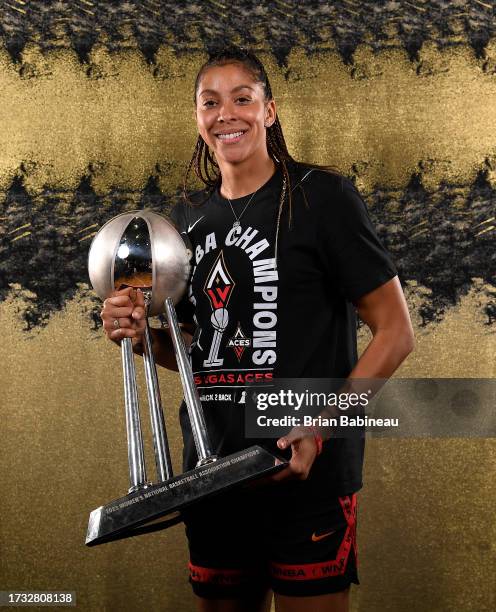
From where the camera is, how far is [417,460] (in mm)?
1949

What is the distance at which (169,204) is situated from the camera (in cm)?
199

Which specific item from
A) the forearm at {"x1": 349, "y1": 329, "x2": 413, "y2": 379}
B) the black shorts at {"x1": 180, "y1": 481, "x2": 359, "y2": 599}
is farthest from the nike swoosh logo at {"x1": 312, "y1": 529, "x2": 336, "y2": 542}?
the forearm at {"x1": 349, "y1": 329, "x2": 413, "y2": 379}

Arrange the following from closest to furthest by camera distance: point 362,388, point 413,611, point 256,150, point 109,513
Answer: point 109,513
point 362,388
point 256,150
point 413,611

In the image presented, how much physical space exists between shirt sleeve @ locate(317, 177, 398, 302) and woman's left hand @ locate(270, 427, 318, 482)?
22 centimetres

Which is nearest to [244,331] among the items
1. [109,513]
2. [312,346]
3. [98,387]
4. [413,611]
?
[312,346]

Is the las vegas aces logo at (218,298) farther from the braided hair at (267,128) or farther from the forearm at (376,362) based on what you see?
the forearm at (376,362)

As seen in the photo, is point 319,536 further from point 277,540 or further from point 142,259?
point 142,259

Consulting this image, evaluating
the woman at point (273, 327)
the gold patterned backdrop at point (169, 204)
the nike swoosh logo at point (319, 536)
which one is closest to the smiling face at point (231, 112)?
A: the woman at point (273, 327)

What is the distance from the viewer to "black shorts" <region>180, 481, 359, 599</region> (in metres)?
1.15

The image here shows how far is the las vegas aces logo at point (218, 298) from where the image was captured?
121 centimetres

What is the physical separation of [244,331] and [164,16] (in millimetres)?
1121

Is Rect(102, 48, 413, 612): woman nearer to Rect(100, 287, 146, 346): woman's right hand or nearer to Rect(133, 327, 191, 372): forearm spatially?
Rect(100, 287, 146, 346): woman's right hand

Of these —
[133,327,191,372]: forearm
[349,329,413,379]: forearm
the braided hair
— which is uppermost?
the braided hair

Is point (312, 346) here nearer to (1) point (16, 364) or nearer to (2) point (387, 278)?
(2) point (387, 278)
